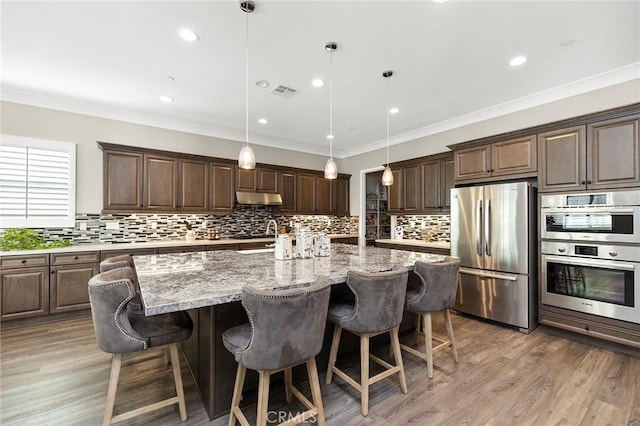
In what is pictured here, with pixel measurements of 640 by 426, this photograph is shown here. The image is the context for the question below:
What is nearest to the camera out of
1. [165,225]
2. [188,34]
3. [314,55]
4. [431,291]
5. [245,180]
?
[431,291]

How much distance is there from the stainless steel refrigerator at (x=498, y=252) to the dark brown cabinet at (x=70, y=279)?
→ 4986 mm

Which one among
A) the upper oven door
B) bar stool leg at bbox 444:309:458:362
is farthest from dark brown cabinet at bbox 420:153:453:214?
bar stool leg at bbox 444:309:458:362

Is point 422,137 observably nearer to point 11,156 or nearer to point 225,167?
point 225,167

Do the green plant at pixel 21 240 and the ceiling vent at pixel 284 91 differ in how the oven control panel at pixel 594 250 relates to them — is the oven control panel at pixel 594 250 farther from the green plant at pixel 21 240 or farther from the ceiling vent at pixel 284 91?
the green plant at pixel 21 240

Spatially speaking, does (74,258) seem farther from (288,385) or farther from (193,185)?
(288,385)

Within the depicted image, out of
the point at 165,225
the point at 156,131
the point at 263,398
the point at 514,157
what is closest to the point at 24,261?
the point at 165,225

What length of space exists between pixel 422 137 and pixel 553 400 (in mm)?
4257

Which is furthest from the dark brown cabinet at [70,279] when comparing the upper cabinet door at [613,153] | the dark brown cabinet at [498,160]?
the upper cabinet door at [613,153]

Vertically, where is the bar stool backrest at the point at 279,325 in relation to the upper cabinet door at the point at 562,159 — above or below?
below

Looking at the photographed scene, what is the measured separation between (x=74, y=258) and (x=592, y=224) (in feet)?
20.0

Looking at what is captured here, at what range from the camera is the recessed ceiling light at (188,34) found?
8.27 ft

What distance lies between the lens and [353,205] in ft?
22.6

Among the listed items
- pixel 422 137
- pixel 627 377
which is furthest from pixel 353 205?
pixel 627 377

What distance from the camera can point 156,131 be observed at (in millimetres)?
4793
